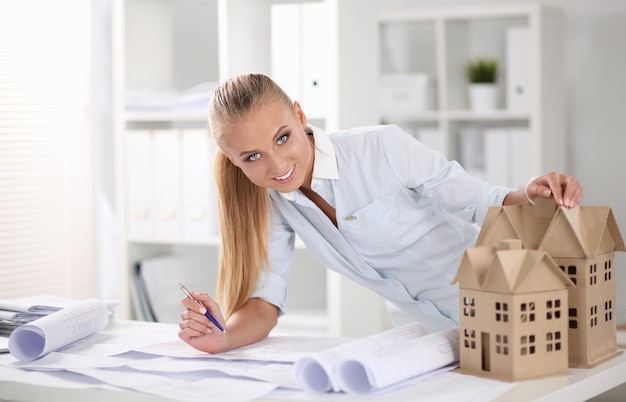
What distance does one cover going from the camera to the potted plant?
3936 millimetres

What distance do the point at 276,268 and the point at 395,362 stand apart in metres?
0.59

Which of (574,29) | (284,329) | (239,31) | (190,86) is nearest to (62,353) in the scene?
(284,329)

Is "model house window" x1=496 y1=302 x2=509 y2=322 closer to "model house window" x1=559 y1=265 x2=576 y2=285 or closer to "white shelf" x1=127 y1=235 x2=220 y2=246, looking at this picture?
"model house window" x1=559 y1=265 x2=576 y2=285

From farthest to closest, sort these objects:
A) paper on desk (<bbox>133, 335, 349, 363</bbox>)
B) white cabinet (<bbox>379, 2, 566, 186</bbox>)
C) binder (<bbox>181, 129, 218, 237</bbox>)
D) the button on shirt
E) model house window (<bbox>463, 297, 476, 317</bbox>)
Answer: white cabinet (<bbox>379, 2, 566, 186</bbox>) < binder (<bbox>181, 129, 218, 237</bbox>) < the button on shirt < paper on desk (<bbox>133, 335, 349, 363</bbox>) < model house window (<bbox>463, 297, 476, 317</bbox>)

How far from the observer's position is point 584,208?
1445 mm

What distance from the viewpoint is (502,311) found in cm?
129

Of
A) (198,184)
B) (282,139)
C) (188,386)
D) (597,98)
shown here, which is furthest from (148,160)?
(188,386)

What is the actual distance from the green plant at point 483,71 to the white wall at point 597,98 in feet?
1.05

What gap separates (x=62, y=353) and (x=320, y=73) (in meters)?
1.71

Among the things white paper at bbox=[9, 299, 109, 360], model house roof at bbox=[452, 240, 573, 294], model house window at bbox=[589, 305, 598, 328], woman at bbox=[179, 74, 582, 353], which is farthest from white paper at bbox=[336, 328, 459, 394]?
white paper at bbox=[9, 299, 109, 360]

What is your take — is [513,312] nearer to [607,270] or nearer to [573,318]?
[573,318]

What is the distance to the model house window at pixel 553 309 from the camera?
52.1 inches

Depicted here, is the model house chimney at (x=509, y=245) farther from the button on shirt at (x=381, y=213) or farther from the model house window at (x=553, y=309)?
the button on shirt at (x=381, y=213)

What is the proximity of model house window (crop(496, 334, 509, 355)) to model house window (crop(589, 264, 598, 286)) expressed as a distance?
215mm
